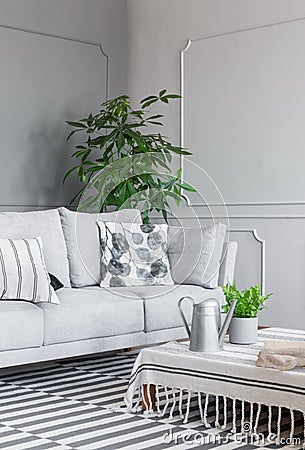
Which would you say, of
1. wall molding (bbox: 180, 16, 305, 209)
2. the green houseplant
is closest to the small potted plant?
the green houseplant

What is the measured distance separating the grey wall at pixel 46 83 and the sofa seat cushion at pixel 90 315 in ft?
5.15

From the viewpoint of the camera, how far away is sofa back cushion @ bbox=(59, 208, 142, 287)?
4.67 meters

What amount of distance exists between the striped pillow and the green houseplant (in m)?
0.79

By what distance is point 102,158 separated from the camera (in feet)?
20.6

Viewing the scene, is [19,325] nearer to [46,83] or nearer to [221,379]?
[221,379]

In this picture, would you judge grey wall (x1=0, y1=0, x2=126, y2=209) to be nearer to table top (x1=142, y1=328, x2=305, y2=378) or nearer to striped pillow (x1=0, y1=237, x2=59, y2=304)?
striped pillow (x1=0, y1=237, x2=59, y2=304)

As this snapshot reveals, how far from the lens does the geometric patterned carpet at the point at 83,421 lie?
2881 mm

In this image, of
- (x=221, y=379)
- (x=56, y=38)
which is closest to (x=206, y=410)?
(x=221, y=379)

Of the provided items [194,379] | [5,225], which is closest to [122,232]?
[5,225]

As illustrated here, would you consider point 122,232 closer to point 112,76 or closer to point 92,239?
point 92,239

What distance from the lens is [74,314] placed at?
4016mm

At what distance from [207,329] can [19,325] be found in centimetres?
100

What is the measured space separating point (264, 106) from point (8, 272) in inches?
99.0

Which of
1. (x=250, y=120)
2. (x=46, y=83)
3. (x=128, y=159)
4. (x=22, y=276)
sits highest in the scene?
(x=46, y=83)
